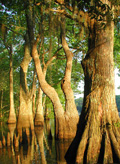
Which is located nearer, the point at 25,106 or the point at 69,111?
the point at 69,111

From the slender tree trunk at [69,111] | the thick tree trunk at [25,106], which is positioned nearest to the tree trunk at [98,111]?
the slender tree trunk at [69,111]

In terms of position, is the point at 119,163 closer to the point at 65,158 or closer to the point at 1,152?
the point at 65,158

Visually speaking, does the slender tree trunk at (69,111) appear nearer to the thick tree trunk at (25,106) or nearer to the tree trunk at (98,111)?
the tree trunk at (98,111)

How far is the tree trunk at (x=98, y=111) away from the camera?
6605mm

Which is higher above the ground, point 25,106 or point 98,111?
point 25,106

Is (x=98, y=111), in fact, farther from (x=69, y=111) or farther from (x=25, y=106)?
(x=25, y=106)

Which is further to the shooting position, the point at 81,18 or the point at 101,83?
the point at 81,18

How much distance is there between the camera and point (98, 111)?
752cm

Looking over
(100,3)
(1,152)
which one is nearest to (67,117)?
(1,152)

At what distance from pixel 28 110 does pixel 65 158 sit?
1338 centimetres

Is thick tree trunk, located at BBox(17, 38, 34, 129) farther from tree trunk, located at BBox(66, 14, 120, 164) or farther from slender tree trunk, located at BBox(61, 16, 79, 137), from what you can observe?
tree trunk, located at BBox(66, 14, 120, 164)

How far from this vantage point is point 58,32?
464 inches

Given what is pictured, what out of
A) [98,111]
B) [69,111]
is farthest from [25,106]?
[98,111]

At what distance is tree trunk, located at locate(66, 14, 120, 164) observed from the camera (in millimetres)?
6605
